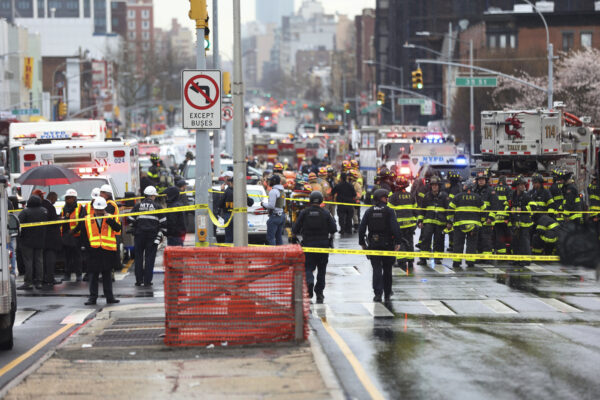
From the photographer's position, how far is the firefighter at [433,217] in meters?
21.3

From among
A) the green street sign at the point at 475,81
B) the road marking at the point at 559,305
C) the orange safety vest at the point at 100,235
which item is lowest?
the road marking at the point at 559,305

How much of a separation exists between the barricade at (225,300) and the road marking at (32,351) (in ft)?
5.35

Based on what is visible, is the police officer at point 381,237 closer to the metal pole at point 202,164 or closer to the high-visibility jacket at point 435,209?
the metal pole at point 202,164

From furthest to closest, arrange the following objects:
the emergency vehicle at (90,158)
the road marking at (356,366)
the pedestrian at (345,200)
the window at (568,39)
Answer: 1. the window at (568,39)
2. the pedestrian at (345,200)
3. the emergency vehicle at (90,158)
4. the road marking at (356,366)

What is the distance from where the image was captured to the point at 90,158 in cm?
2556

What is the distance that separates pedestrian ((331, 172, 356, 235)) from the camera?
93.4 feet

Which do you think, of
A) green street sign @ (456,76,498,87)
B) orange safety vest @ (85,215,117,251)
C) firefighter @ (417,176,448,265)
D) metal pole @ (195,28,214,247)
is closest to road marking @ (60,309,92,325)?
orange safety vest @ (85,215,117,251)

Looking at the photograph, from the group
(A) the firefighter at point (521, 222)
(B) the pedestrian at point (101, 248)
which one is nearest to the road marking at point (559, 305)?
(A) the firefighter at point (521, 222)

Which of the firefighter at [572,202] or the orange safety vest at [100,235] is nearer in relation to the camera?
the orange safety vest at [100,235]

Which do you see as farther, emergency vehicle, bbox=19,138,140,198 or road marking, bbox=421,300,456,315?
emergency vehicle, bbox=19,138,140,198

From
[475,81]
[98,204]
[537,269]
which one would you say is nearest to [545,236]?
[537,269]

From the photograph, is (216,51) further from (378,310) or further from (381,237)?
(378,310)

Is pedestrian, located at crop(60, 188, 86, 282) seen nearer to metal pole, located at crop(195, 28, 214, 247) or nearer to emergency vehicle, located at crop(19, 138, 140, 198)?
metal pole, located at crop(195, 28, 214, 247)

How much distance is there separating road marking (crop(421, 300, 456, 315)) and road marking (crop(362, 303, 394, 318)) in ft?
2.11
